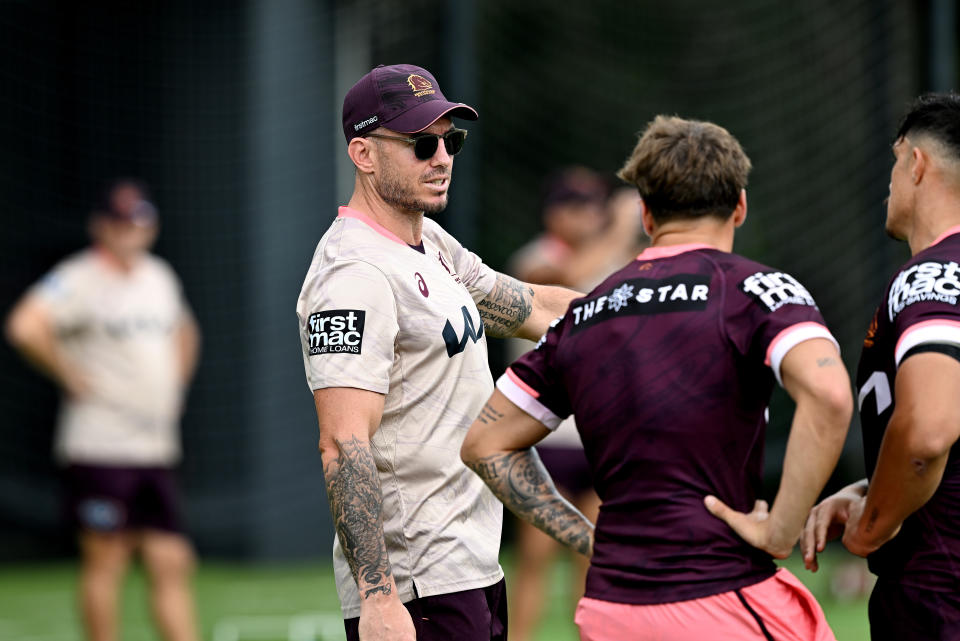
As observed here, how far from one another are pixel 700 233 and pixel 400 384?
3.14 ft

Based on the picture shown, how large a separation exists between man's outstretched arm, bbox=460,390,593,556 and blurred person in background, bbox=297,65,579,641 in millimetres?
248

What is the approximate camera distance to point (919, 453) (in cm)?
310

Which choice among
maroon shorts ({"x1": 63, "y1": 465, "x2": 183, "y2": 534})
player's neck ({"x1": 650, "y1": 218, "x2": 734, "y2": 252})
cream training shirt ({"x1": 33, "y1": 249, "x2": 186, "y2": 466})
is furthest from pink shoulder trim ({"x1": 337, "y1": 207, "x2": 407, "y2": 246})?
cream training shirt ({"x1": 33, "y1": 249, "x2": 186, "y2": 466})

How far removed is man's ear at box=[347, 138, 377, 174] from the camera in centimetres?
385

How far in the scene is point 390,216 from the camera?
3.84 metres

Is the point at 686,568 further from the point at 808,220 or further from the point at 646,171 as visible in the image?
the point at 808,220

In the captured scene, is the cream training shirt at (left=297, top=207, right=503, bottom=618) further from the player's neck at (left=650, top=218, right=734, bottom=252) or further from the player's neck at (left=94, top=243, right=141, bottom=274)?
the player's neck at (left=94, top=243, right=141, bottom=274)

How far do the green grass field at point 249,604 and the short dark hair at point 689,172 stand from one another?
202 inches

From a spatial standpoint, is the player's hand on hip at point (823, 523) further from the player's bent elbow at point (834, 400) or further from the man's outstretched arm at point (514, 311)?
the man's outstretched arm at point (514, 311)

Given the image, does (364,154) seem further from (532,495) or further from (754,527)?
(754,527)

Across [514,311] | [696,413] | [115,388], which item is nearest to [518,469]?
[696,413]

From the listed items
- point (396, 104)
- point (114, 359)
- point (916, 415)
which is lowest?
point (114, 359)

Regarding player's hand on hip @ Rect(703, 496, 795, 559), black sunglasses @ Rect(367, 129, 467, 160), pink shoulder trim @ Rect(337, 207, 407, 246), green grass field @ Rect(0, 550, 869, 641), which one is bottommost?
green grass field @ Rect(0, 550, 869, 641)

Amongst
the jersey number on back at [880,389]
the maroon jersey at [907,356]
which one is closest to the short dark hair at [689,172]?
the maroon jersey at [907,356]
